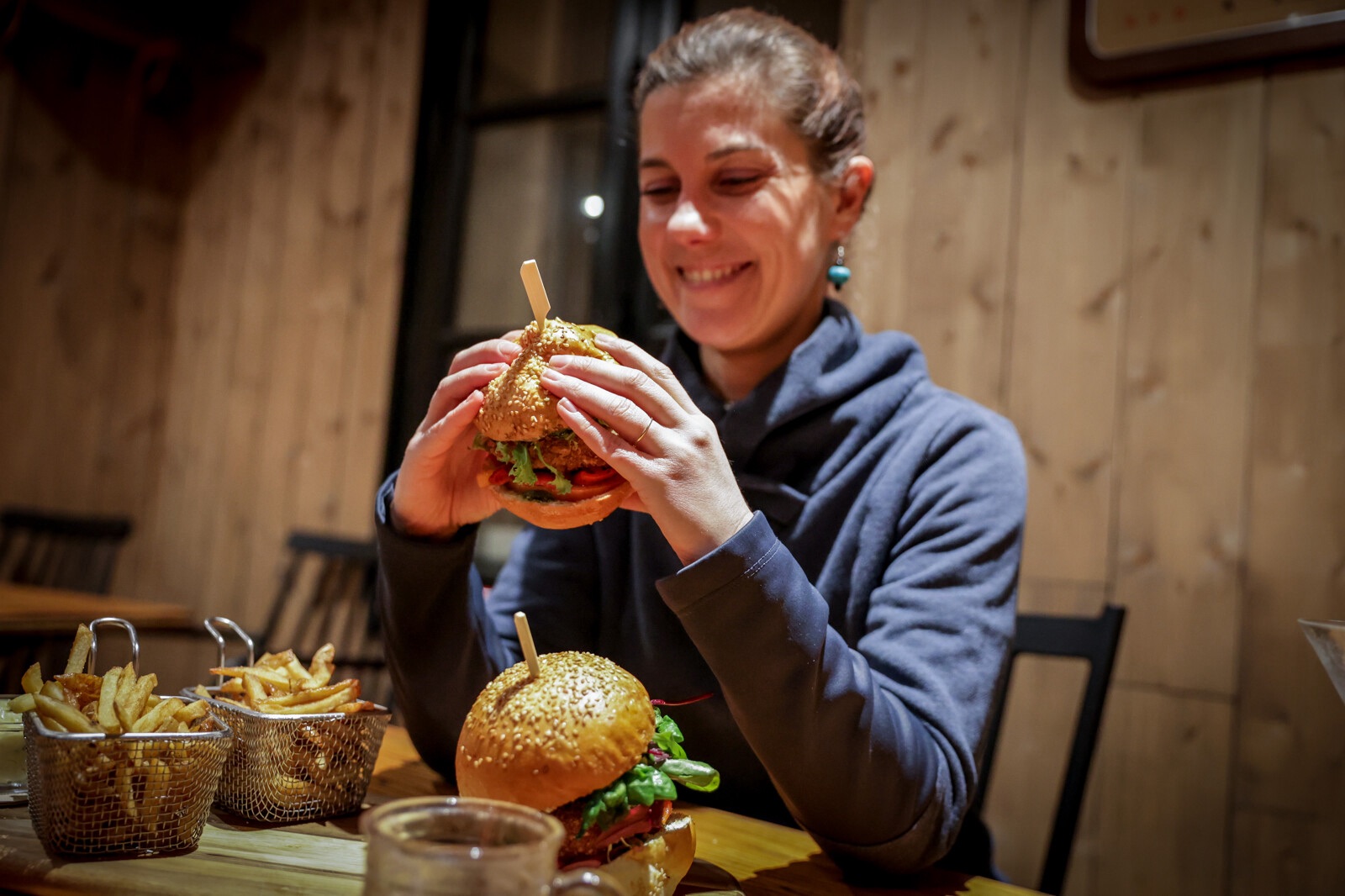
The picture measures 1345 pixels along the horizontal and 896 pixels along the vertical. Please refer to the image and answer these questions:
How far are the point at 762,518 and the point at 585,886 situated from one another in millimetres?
469

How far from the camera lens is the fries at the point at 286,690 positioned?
40.0 inches

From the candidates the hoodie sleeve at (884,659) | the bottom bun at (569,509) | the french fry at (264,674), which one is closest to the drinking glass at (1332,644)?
the hoodie sleeve at (884,659)

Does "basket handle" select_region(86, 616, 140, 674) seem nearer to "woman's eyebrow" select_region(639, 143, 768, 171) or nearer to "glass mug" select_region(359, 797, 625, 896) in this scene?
"glass mug" select_region(359, 797, 625, 896)

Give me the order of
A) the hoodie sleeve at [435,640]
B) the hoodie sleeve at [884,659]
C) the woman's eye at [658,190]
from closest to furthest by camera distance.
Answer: the hoodie sleeve at [884,659] < the hoodie sleeve at [435,640] < the woman's eye at [658,190]

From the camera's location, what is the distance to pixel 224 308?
459cm

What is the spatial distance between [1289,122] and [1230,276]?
1.22 feet

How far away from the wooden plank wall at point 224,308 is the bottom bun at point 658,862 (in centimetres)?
330

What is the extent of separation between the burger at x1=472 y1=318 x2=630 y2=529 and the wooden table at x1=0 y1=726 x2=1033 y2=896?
39cm

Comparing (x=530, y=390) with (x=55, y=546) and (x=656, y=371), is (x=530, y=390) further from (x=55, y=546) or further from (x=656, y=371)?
(x=55, y=546)

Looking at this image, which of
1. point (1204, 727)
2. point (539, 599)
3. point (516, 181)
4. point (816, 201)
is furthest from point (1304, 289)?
point (516, 181)

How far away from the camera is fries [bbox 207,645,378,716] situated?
1017 millimetres

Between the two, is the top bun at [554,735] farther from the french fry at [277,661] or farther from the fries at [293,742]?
the french fry at [277,661]

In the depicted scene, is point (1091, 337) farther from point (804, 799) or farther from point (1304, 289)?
point (804, 799)

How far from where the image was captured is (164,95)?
4516mm
